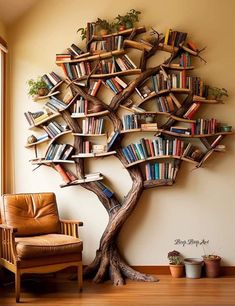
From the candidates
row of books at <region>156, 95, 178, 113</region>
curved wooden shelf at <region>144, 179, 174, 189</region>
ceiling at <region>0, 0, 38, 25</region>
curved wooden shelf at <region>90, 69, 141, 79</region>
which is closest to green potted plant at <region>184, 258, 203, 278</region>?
curved wooden shelf at <region>144, 179, 174, 189</region>

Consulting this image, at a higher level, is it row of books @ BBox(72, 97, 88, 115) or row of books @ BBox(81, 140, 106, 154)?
row of books @ BBox(72, 97, 88, 115)

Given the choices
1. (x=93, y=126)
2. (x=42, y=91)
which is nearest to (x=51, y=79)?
(x=42, y=91)

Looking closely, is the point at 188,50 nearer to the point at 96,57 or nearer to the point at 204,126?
the point at 204,126

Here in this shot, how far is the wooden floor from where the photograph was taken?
3.57 metres

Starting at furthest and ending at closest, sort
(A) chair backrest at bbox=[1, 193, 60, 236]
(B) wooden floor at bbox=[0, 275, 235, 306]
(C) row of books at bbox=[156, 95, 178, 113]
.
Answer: (C) row of books at bbox=[156, 95, 178, 113] < (A) chair backrest at bbox=[1, 193, 60, 236] < (B) wooden floor at bbox=[0, 275, 235, 306]

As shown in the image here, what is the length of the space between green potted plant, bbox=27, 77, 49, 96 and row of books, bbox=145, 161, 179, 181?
1.43m

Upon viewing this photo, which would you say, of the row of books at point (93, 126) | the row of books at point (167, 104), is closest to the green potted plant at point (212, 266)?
the row of books at point (167, 104)

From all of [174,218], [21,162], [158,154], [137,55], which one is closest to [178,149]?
[158,154]

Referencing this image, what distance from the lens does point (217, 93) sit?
4562 millimetres

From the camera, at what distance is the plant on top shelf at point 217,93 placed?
4.57 meters

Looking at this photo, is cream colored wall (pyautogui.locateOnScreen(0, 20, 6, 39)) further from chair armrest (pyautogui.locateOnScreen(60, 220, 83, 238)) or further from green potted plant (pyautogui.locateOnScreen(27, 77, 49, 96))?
chair armrest (pyautogui.locateOnScreen(60, 220, 83, 238))

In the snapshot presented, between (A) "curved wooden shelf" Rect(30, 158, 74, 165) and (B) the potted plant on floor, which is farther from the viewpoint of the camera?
(A) "curved wooden shelf" Rect(30, 158, 74, 165)

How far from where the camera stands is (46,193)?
4.44 meters

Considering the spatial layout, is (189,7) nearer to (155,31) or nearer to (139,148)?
(155,31)
